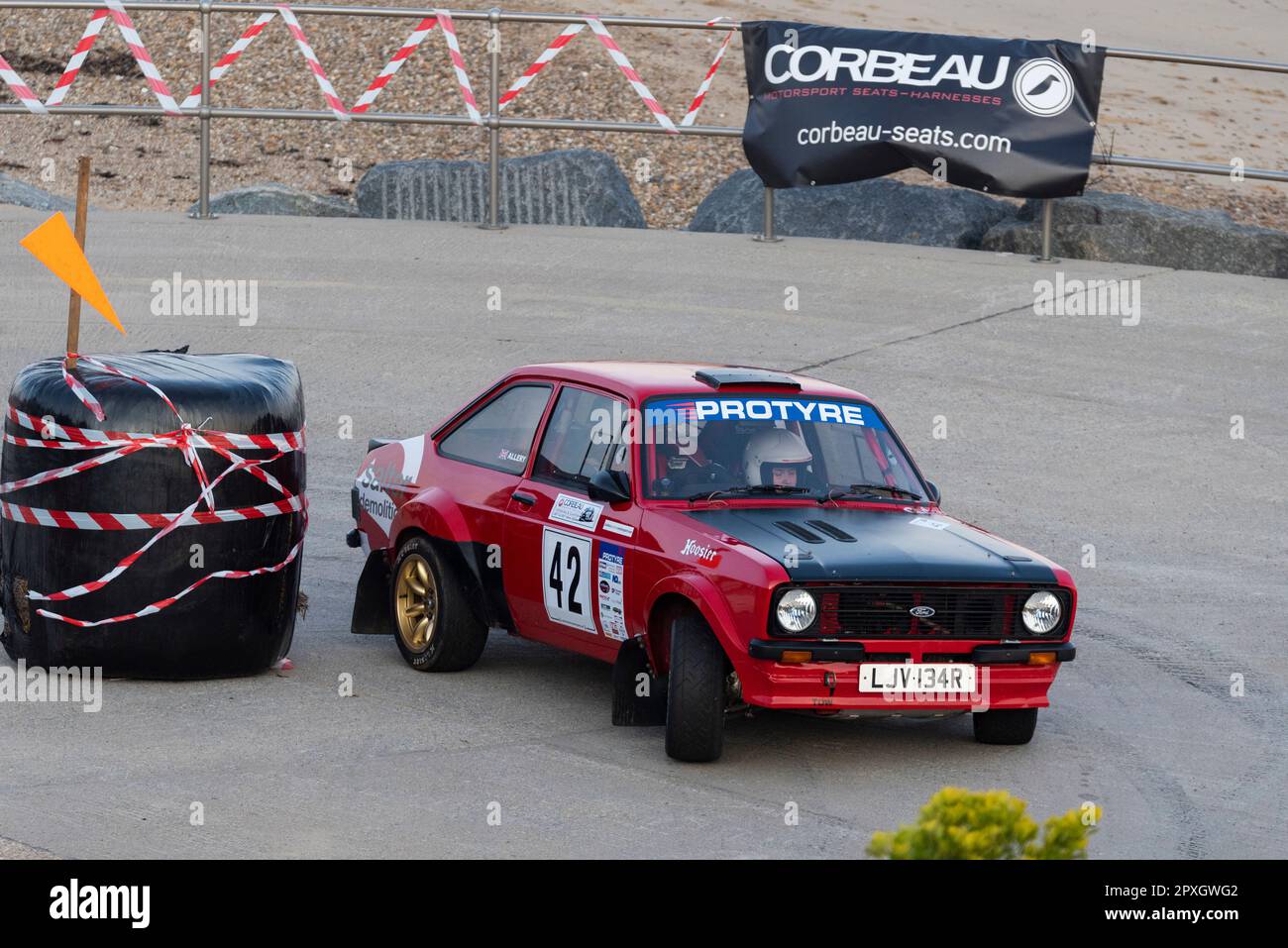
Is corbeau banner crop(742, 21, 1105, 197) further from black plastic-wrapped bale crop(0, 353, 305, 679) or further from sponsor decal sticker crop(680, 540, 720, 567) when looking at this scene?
sponsor decal sticker crop(680, 540, 720, 567)

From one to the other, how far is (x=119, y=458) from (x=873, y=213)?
12.3 meters

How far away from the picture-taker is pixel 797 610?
733 cm

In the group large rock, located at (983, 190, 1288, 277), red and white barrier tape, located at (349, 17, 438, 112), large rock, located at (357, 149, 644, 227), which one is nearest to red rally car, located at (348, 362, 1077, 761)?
red and white barrier tape, located at (349, 17, 438, 112)

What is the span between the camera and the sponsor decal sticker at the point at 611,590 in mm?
8016

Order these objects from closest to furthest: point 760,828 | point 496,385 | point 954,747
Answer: point 760,828 → point 954,747 → point 496,385

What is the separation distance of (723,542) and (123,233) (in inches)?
463

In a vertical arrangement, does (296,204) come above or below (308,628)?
above

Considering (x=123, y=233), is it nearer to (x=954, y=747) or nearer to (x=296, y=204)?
(x=296, y=204)

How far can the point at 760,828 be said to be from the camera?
6801 millimetres

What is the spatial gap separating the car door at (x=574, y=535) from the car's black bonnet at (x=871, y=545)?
44cm

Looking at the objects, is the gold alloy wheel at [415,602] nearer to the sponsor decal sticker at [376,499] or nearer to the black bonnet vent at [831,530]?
the sponsor decal sticker at [376,499]

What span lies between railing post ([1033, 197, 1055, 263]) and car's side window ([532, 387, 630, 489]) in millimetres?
9478
